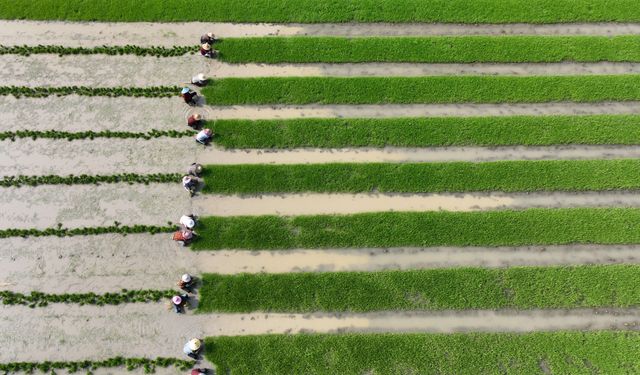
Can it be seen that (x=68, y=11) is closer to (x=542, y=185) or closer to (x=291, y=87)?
(x=291, y=87)

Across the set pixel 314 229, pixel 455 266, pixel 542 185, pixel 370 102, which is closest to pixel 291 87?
pixel 370 102

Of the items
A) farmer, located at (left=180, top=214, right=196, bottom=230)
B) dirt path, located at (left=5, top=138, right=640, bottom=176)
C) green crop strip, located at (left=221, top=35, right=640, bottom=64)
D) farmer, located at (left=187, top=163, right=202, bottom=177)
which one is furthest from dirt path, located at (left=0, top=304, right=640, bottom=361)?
green crop strip, located at (left=221, top=35, right=640, bottom=64)

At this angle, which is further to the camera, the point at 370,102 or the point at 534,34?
the point at 534,34

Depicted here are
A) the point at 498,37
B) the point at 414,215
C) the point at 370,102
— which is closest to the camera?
the point at 414,215

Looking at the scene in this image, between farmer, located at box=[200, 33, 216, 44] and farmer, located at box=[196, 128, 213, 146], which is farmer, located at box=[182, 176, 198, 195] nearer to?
farmer, located at box=[196, 128, 213, 146]

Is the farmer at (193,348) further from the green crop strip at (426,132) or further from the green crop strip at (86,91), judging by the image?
the green crop strip at (86,91)

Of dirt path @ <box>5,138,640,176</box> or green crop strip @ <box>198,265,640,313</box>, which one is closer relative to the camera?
green crop strip @ <box>198,265,640,313</box>

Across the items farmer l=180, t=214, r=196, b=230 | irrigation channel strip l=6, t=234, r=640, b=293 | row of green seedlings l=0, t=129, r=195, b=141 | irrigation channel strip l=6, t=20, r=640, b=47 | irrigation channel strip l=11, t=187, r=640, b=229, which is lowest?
irrigation channel strip l=6, t=234, r=640, b=293

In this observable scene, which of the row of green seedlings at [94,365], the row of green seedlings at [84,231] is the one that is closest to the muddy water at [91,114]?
the row of green seedlings at [84,231]
